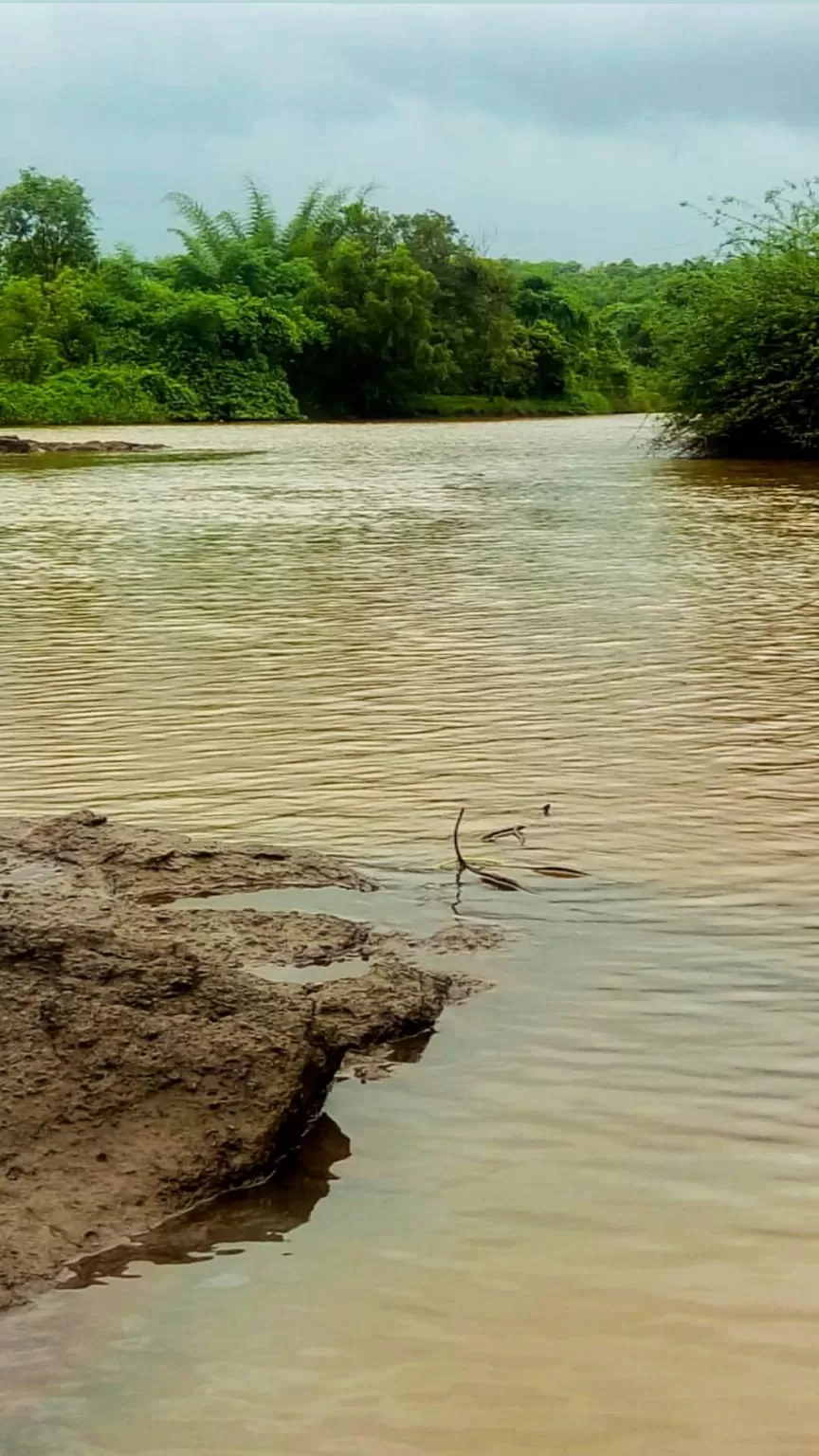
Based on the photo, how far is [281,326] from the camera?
174ft

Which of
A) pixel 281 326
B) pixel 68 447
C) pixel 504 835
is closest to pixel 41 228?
pixel 281 326

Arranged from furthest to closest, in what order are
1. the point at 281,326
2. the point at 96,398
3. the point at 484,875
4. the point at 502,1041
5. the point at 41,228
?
1. the point at 41,228
2. the point at 281,326
3. the point at 96,398
4. the point at 484,875
5. the point at 502,1041

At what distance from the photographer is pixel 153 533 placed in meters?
16.2

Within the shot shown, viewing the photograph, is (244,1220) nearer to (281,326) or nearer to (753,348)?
(753,348)

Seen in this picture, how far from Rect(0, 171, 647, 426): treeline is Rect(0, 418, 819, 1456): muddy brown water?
39195 mm

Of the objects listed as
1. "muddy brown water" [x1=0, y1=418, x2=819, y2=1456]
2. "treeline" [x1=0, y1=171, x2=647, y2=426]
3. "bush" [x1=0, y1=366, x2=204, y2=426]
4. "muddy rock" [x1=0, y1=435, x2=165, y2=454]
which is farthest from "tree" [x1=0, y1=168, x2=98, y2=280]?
"muddy brown water" [x1=0, y1=418, x2=819, y2=1456]

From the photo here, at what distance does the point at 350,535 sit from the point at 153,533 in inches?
75.6

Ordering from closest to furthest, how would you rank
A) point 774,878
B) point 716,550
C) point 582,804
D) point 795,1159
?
point 795,1159, point 774,878, point 582,804, point 716,550

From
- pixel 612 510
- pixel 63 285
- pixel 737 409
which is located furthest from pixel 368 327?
Answer: pixel 612 510

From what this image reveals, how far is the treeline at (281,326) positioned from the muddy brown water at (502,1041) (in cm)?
3919

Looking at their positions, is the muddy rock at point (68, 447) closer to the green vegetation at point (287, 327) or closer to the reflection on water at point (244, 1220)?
the green vegetation at point (287, 327)

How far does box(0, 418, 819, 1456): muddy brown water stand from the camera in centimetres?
245

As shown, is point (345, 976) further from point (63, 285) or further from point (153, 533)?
point (63, 285)

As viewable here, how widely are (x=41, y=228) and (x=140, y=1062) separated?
2569 inches
